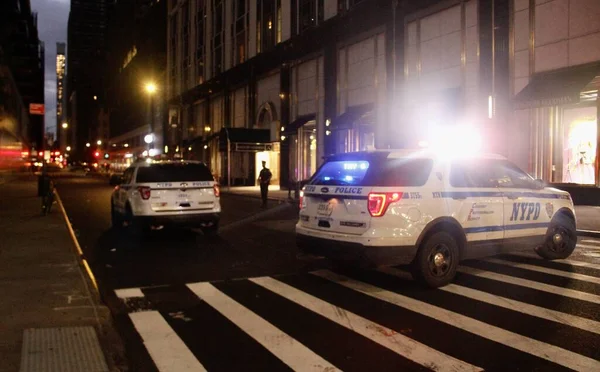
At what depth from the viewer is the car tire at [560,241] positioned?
32.5ft

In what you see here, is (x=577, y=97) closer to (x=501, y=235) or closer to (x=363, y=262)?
(x=501, y=235)

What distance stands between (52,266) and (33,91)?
95445 millimetres

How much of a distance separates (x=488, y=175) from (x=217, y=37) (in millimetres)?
43414

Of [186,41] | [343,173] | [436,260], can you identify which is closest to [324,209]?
[343,173]

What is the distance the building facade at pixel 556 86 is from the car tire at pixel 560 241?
7957 millimetres

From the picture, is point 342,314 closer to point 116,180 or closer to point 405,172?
point 405,172

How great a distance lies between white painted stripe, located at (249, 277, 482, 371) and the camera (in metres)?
5.10

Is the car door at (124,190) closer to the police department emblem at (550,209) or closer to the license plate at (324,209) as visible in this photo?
the license plate at (324,209)

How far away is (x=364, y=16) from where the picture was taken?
27719 millimetres

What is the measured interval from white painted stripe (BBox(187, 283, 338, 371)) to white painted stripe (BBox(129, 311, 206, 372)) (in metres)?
0.74

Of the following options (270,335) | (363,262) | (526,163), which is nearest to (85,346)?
(270,335)

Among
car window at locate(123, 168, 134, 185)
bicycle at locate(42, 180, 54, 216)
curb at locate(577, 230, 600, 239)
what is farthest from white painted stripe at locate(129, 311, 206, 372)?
bicycle at locate(42, 180, 54, 216)

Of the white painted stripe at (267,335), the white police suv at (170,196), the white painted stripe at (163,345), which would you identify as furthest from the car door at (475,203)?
the white police suv at (170,196)

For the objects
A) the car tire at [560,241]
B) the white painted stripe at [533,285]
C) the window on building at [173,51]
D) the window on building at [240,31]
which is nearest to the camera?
the white painted stripe at [533,285]
